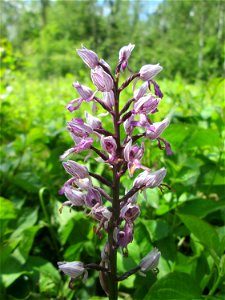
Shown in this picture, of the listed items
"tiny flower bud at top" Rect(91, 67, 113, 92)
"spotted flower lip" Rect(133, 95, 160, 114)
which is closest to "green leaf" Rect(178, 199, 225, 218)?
"spotted flower lip" Rect(133, 95, 160, 114)

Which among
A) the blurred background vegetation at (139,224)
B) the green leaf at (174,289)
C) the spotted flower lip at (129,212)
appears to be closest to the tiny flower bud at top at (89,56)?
the blurred background vegetation at (139,224)

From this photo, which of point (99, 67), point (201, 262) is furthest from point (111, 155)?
point (201, 262)

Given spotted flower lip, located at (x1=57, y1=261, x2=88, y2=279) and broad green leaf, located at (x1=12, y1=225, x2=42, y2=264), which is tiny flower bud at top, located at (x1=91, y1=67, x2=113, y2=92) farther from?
broad green leaf, located at (x1=12, y1=225, x2=42, y2=264)

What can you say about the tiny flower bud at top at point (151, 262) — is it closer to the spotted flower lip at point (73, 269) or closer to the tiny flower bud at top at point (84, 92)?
the spotted flower lip at point (73, 269)

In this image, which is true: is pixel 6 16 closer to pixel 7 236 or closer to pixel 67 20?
pixel 67 20

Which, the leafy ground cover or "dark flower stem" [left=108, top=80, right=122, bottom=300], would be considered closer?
"dark flower stem" [left=108, top=80, right=122, bottom=300]

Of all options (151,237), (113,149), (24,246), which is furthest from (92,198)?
(24,246)

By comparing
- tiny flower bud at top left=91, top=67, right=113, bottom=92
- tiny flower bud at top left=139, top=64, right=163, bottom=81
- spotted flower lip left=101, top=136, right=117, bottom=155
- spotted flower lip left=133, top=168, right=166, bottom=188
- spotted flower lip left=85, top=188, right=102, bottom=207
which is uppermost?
tiny flower bud at top left=139, top=64, right=163, bottom=81
